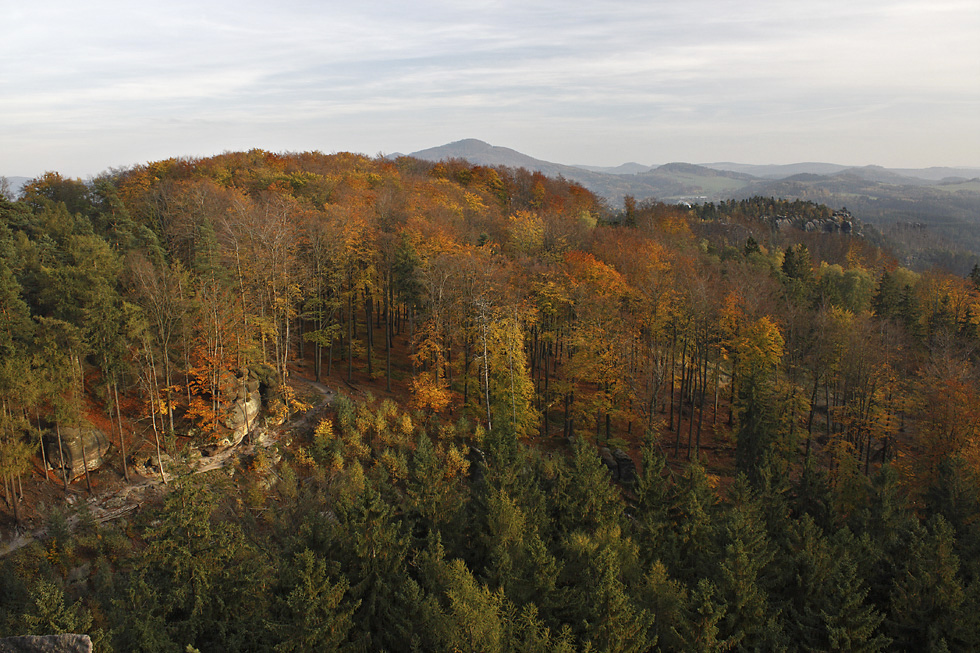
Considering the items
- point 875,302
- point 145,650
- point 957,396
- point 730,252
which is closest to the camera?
point 145,650

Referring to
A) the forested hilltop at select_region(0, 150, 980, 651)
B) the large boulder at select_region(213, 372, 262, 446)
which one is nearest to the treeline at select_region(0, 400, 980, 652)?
the forested hilltop at select_region(0, 150, 980, 651)

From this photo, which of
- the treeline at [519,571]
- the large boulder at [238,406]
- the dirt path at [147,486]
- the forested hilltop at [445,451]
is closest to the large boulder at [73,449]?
the forested hilltop at [445,451]

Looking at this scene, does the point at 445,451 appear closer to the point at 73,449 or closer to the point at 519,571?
the point at 519,571

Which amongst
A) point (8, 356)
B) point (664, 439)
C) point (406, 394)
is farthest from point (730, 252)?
point (8, 356)

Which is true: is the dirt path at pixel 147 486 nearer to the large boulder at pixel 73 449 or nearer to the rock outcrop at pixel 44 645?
the large boulder at pixel 73 449

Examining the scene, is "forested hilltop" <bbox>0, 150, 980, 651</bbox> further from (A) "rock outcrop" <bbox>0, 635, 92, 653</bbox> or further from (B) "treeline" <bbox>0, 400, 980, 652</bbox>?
(A) "rock outcrop" <bbox>0, 635, 92, 653</bbox>

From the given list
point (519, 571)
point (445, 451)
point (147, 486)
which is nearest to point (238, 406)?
point (147, 486)

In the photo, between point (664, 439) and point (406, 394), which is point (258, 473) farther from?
point (664, 439)
